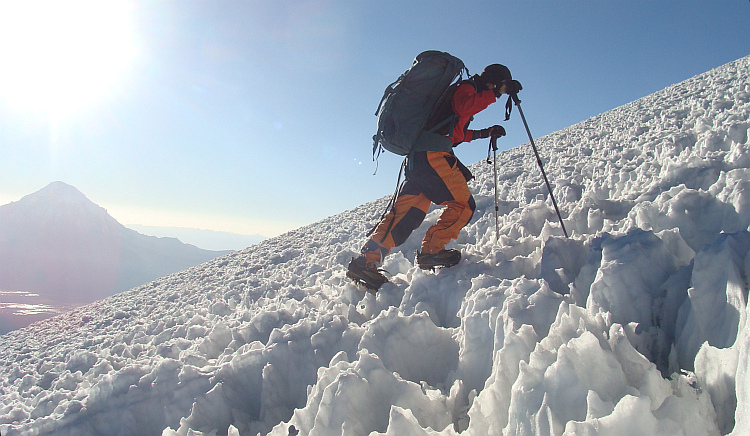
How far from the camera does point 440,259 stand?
156 inches

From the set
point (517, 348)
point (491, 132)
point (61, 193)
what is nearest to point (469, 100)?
point (491, 132)

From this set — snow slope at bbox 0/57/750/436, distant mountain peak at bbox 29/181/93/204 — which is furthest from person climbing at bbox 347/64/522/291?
distant mountain peak at bbox 29/181/93/204

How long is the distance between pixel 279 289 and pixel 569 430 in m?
6.67

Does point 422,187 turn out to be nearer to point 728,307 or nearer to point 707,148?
point 728,307

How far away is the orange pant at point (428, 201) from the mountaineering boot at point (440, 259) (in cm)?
9

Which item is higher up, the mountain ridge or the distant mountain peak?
the distant mountain peak

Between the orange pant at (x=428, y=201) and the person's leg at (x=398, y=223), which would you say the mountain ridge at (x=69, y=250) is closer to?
the person's leg at (x=398, y=223)

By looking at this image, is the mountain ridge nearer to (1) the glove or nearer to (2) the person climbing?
(2) the person climbing

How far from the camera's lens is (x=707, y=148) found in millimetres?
4824

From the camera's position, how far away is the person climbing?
3732 millimetres

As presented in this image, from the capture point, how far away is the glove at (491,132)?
4379mm

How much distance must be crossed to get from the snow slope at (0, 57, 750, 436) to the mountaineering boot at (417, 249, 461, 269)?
23 cm

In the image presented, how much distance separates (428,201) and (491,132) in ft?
3.78

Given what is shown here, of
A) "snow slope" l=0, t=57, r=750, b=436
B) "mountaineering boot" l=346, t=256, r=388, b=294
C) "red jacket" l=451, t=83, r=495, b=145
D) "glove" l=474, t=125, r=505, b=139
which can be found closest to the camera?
"snow slope" l=0, t=57, r=750, b=436
